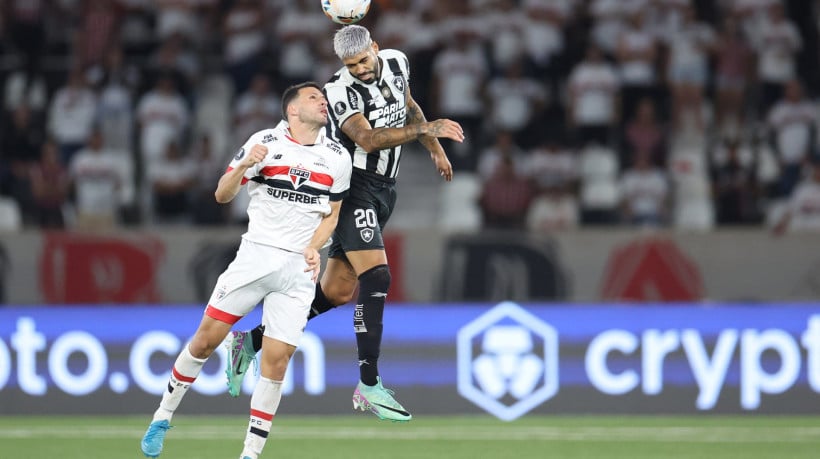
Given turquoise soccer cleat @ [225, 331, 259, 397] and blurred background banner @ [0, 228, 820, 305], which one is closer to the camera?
turquoise soccer cleat @ [225, 331, 259, 397]

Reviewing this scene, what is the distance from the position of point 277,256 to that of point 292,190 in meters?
0.42

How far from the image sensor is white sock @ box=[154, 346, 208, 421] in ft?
26.9

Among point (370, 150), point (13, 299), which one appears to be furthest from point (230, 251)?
point (370, 150)

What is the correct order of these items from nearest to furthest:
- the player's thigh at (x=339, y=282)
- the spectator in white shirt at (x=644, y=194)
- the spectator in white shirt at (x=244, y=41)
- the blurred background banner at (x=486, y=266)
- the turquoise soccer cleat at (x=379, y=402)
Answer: the turquoise soccer cleat at (x=379, y=402) → the player's thigh at (x=339, y=282) → the blurred background banner at (x=486, y=266) → the spectator in white shirt at (x=644, y=194) → the spectator in white shirt at (x=244, y=41)

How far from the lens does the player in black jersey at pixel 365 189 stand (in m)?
8.46

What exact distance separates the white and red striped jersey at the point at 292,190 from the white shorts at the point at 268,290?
0.09 meters

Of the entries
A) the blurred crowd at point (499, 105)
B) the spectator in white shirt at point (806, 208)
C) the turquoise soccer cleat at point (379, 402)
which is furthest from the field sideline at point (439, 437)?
the blurred crowd at point (499, 105)

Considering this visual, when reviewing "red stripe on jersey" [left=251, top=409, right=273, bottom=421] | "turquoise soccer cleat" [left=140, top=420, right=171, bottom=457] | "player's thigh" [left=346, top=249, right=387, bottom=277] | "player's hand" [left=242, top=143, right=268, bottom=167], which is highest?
"player's hand" [left=242, top=143, right=268, bottom=167]

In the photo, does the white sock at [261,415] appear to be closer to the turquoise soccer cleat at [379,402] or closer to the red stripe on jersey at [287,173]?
the turquoise soccer cleat at [379,402]

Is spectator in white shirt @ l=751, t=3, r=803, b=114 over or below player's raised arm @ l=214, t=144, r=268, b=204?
over

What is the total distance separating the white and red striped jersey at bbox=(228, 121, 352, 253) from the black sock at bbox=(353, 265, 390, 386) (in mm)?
604

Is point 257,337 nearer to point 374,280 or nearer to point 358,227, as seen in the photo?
point 374,280

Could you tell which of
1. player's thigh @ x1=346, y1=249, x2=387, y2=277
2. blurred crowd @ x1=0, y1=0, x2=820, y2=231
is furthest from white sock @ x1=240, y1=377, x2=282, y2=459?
blurred crowd @ x1=0, y1=0, x2=820, y2=231

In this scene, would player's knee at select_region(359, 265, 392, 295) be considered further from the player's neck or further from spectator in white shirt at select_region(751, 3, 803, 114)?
spectator in white shirt at select_region(751, 3, 803, 114)
